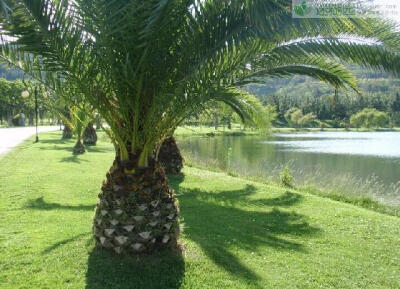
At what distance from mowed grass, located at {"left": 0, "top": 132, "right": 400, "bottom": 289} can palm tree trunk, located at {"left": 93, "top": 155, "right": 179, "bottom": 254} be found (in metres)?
0.22

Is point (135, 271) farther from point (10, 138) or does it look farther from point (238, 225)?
point (10, 138)

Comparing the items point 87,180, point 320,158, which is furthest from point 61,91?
point 320,158

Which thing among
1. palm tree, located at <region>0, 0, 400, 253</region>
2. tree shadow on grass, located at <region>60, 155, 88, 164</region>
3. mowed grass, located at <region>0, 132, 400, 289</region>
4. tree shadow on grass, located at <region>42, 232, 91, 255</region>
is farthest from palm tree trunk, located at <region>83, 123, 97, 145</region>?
palm tree, located at <region>0, 0, 400, 253</region>

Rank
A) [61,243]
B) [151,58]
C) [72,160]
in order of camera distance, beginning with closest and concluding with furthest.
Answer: [151,58]
[61,243]
[72,160]

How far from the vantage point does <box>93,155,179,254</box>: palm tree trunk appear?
15.0ft

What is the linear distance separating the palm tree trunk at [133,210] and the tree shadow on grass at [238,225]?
0.93 meters

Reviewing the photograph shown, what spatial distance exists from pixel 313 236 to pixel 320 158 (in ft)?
56.0

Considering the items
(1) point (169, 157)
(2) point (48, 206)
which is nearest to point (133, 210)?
(2) point (48, 206)

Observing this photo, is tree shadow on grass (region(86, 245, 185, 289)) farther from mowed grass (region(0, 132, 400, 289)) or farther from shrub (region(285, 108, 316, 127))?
shrub (region(285, 108, 316, 127))

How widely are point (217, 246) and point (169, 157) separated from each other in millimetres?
6418

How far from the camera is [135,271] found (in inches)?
173

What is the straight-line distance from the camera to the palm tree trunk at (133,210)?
458 cm

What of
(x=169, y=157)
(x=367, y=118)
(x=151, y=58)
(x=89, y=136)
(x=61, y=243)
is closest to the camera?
(x=151, y=58)

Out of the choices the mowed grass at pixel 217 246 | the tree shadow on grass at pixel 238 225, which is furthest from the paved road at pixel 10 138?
the tree shadow on grass at pixel 238 225
